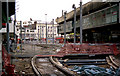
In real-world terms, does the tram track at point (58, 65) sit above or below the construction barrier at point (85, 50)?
below

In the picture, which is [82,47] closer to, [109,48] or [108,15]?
[109,48]

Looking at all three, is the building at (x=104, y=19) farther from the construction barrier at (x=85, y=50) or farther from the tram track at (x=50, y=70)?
the tram track at (x=50, y=70)

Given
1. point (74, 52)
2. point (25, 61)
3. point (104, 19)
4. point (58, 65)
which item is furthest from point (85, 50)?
point (104, 19)

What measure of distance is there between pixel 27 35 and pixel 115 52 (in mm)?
107638

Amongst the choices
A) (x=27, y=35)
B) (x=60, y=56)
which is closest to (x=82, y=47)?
(x=60, y=56)

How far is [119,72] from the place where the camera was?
327 inches

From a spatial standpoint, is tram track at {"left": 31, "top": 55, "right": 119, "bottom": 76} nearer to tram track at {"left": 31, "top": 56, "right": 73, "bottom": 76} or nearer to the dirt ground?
tram track at {"left": 31, "top": 56, "right": 73, "bottom": 76}

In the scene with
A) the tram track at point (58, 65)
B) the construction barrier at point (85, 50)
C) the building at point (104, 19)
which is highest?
the building at point (104, 19)

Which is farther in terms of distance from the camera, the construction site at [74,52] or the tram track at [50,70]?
the construction site at [74,52]

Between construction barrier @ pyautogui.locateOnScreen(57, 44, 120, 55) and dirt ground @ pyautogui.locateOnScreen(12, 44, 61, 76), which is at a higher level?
construction barrier @ pyautogui.locateOnScreen(57, 44, 120, 55)

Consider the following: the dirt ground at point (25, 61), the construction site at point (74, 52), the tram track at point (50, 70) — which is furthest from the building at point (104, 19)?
the tram track at point (50, 70)

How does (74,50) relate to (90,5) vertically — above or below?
below

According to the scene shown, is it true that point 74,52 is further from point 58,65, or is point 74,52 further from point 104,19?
point 104,19

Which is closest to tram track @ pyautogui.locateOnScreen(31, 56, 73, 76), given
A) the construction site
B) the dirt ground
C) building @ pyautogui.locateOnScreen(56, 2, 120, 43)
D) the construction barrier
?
the construction site
